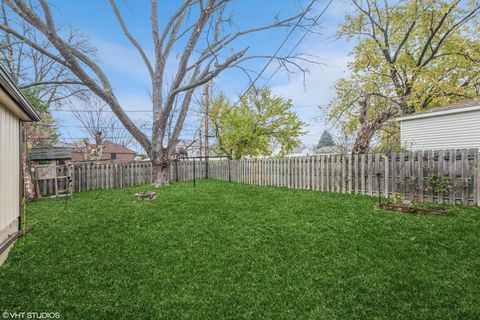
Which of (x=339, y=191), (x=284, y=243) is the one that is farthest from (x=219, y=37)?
(x=284, y=243)

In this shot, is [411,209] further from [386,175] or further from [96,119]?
[96,119]

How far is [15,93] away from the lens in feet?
10.1

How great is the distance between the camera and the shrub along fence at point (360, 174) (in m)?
5.21

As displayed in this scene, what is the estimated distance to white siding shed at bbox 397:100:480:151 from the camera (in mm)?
8771

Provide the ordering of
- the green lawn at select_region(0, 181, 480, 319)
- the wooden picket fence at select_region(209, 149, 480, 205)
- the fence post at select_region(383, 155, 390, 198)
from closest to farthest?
the green lawn at select_region(0, 181, 480, 319) → the wooden picket fence at select_region(209, 149, 480, 205) → the fence post at select_region(383, 155, 390, 198)

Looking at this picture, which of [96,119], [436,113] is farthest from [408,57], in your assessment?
[96,119]

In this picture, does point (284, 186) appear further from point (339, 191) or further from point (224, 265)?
point (224, 265)

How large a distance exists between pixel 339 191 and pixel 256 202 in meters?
2.95

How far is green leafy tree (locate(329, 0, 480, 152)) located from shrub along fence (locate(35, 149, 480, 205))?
6.92 m

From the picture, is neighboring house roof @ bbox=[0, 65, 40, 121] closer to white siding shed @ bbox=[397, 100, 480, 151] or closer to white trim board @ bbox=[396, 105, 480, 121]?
white siding shed @ bbox=[397, 100, 480, 151]

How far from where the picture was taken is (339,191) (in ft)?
24.4

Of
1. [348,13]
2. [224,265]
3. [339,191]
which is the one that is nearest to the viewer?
[224,265]

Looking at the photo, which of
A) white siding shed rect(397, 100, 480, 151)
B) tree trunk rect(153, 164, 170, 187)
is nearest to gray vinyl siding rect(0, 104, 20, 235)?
Answer: tree trunk rect(153, 164, 170, 187)

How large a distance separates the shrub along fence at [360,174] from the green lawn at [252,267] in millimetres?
821
